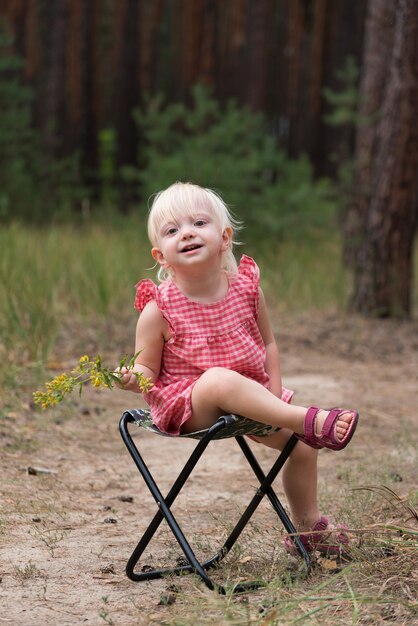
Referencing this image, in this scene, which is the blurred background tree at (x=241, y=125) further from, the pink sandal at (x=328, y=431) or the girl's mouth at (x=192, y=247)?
the pink sandal at (x=328, y=431)

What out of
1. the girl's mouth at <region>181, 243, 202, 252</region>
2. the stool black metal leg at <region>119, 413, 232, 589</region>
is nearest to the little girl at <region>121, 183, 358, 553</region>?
the girl's mouth at <region>181, 243, 202, 252</region>

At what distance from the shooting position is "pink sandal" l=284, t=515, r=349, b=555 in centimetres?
315

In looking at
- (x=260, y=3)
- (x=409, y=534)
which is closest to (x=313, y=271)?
(x=409, y=534)

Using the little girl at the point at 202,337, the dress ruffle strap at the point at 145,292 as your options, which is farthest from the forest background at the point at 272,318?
the dress ruffle strap at the point at 145,292

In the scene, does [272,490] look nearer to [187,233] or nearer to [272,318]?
[187,233]

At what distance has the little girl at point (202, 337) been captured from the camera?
302 centimetres

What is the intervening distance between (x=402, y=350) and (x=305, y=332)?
847 mm

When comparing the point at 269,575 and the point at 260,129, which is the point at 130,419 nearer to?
the point at 269,575

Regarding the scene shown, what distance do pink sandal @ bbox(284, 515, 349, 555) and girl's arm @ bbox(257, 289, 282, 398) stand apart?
46cm

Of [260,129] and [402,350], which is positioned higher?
[260,129]

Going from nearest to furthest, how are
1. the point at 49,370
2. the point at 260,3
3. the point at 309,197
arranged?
the point at 49,370
the point at 309,197
the point at 260,3

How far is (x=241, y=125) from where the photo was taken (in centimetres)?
1236

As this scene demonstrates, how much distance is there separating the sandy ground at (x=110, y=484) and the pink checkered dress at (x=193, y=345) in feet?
1.87

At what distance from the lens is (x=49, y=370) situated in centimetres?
595
